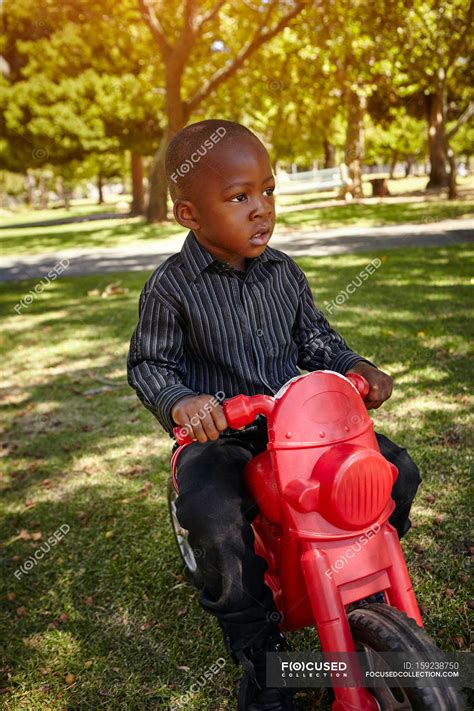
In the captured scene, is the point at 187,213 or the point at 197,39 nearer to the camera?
the point at 187,213

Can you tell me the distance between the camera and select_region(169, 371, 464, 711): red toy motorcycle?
1466 millimetres

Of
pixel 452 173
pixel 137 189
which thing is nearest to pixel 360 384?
pixel 452 173

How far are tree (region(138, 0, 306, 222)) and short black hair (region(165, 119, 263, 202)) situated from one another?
32.8ft

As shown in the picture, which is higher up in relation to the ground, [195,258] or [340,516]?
[195,258]

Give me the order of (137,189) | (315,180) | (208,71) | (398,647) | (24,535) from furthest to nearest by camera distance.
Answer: (137,189) < (315,180) < (208,71) < (24,535) < (398,647)

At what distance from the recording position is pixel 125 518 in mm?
3068

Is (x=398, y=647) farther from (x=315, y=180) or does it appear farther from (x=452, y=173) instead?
(x=315, y=180)

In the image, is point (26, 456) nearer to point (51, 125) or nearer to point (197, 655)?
point (197, 655)

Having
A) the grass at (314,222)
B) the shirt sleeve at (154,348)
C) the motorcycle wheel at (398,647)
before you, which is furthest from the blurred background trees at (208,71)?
the motorcycle wheel at (398,647)

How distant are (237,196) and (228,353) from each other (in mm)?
504

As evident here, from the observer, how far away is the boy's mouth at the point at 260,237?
1.85m

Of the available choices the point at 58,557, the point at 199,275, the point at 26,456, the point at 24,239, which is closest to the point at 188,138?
the point at 199,275

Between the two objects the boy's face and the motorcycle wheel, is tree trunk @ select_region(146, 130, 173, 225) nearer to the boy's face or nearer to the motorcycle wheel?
the boy's face

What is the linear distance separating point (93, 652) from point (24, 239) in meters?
19.4
